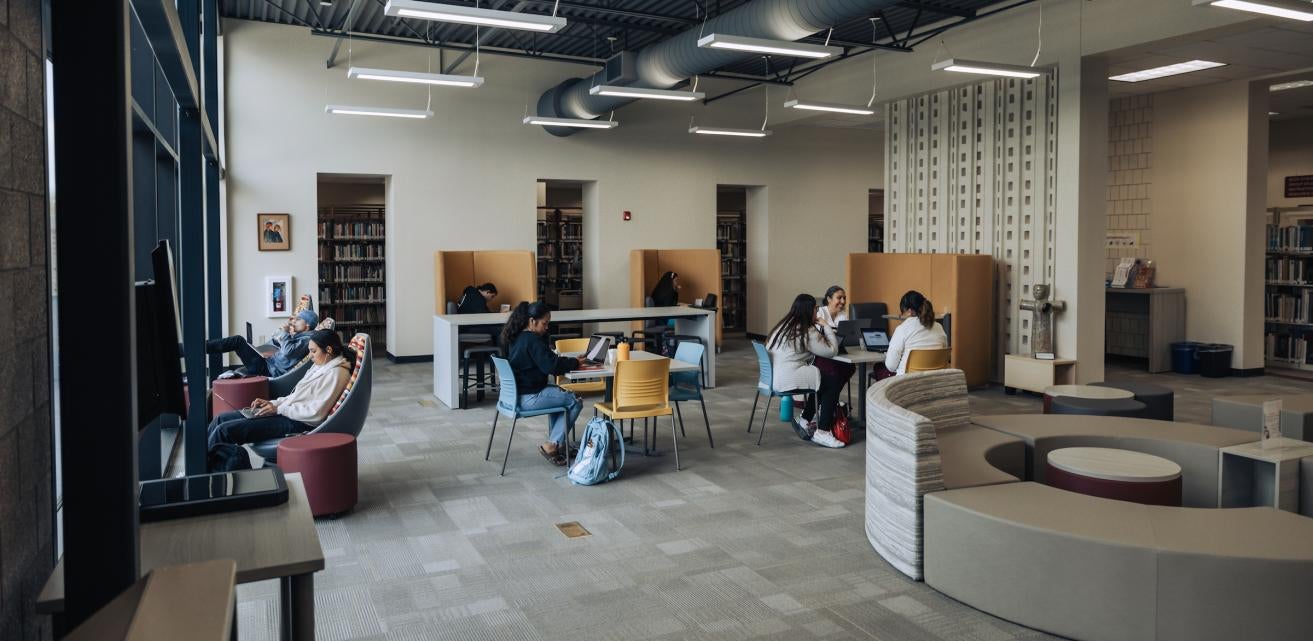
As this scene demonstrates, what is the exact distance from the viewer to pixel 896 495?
438 cm

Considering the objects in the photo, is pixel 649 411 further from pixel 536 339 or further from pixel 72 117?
pixel 72 117

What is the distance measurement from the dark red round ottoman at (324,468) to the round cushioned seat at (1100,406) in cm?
478

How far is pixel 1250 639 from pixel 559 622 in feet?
8.67

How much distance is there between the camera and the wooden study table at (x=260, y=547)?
91.7 inches

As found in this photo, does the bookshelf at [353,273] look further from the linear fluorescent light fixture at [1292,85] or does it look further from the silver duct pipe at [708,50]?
the linear fluorescent light fixture at [1292,85]

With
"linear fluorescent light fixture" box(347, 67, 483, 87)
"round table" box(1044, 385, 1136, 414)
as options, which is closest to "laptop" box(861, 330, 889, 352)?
"round table" box(1044, 385, 1136, 414)

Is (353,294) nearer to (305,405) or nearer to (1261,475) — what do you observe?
(305,405)

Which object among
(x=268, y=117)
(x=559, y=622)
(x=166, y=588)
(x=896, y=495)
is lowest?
(x=559, y=622)

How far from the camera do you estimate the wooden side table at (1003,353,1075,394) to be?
9.44 m

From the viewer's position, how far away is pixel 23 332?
6.91 ft

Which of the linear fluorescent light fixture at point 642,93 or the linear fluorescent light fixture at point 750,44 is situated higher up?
the linear fluorescent light fixture at point 642,93

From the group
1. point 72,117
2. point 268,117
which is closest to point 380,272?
point 268,117

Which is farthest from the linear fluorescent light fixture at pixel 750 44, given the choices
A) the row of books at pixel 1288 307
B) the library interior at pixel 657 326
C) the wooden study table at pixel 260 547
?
the row of books at pixel 1288 307

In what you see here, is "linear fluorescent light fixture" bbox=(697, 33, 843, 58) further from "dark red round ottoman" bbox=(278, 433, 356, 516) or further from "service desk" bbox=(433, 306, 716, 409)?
"dark red round ottoman" bbox=(278, 433, 356, 516)
